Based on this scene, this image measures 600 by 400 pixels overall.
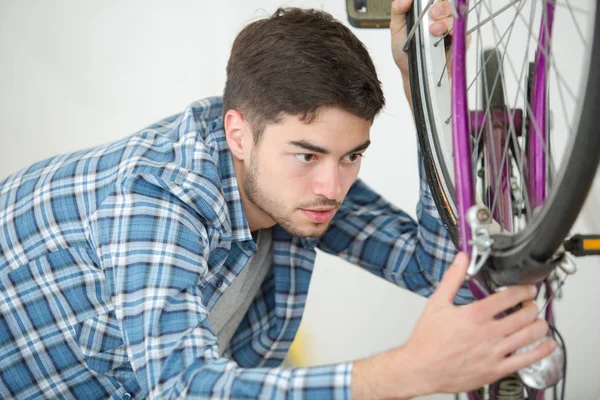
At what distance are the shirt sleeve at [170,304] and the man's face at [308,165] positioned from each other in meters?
0.13

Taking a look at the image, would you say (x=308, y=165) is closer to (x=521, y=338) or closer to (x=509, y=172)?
(x=509, y=172)

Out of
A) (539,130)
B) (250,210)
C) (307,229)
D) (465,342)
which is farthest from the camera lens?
(250,210)

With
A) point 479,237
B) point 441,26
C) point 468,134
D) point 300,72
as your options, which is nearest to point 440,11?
point 441,26

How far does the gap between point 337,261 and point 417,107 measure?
37.3 inches

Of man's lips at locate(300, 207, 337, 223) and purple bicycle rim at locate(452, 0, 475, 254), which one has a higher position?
purple bicycle rim at locate(452, 0, 475, 254)

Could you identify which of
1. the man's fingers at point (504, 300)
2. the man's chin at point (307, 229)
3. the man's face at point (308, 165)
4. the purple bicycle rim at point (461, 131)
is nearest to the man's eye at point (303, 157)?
the man's face at point (308, 165)

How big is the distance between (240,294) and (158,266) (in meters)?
0.39

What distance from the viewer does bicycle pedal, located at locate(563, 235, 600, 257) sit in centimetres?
85

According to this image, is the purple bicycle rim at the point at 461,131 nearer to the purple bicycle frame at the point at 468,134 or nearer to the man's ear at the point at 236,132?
the purple bicycle frame at the point at 468,134

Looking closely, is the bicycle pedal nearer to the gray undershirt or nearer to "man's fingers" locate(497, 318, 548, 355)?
"man's fingers" locate(497, 318, 548, 355)

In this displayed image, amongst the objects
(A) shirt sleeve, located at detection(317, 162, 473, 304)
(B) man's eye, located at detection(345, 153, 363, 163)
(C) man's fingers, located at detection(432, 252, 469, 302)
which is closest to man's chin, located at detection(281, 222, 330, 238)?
(B) man's eye, located at detection(345, 153, 363, 163)

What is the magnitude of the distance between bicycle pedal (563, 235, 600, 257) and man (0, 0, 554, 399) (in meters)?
0.39

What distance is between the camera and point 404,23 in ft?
3.88

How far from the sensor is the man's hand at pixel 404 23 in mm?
1106
